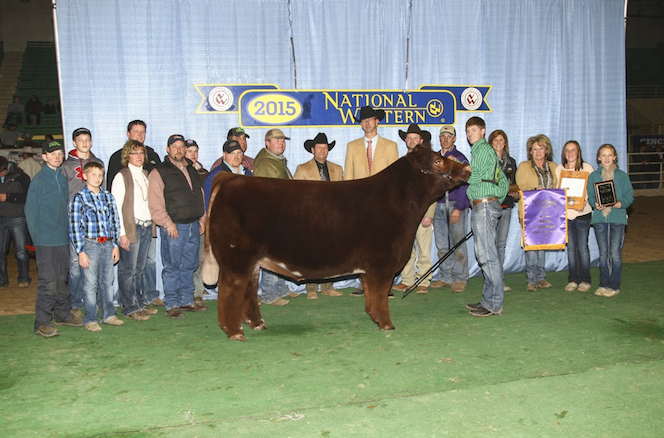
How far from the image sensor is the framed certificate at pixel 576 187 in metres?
6.63

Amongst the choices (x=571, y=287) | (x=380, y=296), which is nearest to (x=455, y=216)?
(x=571, y=287)

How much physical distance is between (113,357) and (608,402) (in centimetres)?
384

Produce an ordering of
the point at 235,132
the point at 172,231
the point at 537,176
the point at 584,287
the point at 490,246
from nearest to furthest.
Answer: the point at 490,246 < the point at 172,231 < the point at 235,132 < the point at 584,287 < the point at 537,176

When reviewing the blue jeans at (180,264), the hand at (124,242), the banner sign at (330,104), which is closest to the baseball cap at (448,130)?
the banner sign at (330,104)

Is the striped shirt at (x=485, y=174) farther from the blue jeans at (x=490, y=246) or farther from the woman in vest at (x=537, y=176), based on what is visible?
the woman in vest at (x=537, y=176)

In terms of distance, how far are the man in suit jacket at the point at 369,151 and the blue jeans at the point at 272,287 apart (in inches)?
59.3

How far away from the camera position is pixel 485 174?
5.65 meters

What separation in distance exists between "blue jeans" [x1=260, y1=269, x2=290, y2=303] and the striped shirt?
97.7 inches

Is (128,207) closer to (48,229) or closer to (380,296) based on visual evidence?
(48,229)

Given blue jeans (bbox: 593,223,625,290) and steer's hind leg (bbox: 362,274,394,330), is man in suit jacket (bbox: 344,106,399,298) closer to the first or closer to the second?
steer's hind leg (bbox: 362,274,394,330)

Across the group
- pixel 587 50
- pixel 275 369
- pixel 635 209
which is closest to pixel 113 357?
pixel 275 369

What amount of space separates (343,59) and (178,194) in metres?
2.88

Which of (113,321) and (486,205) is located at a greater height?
(486,205)

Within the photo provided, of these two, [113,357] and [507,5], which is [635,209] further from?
[113,357]
